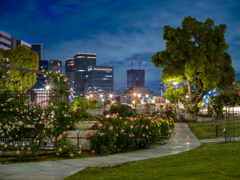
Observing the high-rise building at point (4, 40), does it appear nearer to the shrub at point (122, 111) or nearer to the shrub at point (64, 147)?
the shrub at point (122, 111)

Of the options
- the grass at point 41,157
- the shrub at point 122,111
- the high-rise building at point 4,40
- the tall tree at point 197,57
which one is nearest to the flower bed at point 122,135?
the grass at point 41,157

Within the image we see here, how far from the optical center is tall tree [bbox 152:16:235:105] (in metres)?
30.0

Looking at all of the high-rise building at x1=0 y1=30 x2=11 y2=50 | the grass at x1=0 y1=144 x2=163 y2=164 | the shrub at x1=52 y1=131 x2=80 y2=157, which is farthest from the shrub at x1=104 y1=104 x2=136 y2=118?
the high-rise building at x1=0 y1=30 x2=11 y2=50

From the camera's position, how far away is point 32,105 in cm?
943

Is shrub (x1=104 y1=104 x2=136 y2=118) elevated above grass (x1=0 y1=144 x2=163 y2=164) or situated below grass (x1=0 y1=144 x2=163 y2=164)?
above

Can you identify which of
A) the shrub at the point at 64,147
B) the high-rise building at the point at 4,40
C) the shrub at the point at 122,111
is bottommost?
the shrub at the point at 64,147

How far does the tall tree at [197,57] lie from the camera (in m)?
30.0

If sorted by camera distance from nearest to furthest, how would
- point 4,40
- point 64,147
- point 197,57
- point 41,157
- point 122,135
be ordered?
point 41,157 → point 64,147 → point 122,135 → point 197,57 → point 4,40

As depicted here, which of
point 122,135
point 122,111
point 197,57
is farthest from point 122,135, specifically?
point 197,57

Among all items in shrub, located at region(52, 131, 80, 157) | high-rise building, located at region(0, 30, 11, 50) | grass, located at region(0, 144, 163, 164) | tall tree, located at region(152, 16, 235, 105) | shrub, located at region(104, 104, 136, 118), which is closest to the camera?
grass, located at region(0, 144, 163, 164)

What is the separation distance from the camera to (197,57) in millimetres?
29703

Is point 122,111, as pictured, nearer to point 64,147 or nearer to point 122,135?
point 122,135

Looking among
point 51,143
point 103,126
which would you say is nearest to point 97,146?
point 103,126

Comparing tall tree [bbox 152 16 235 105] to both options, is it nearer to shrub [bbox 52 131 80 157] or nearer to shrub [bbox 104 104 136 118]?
shrub [bbox 104 104 136 118]
